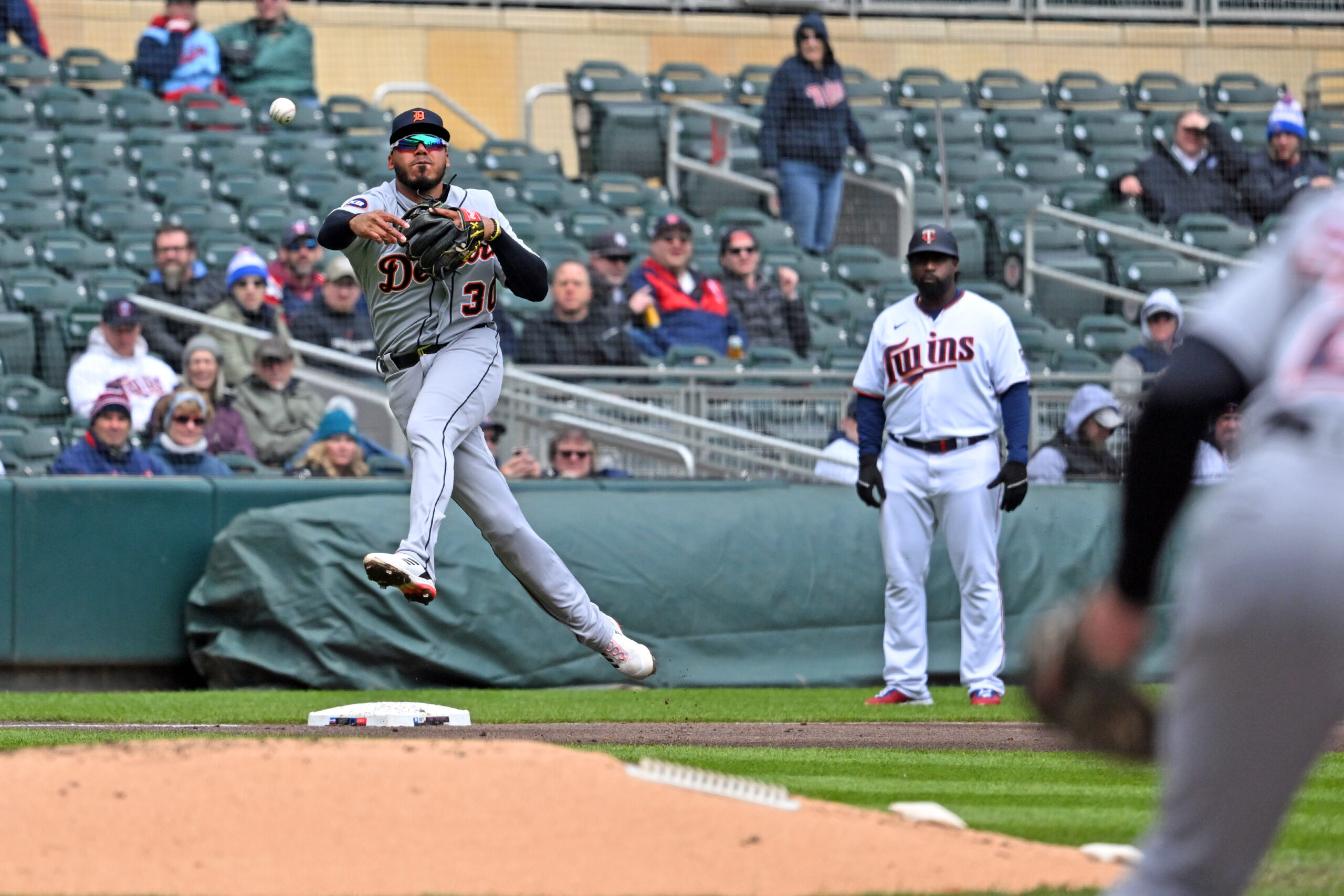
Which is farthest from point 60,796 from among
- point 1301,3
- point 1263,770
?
point 1301,3

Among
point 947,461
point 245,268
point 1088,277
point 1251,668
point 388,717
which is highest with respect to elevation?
point 1251,668

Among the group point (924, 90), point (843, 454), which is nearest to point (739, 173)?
point (924, 90)

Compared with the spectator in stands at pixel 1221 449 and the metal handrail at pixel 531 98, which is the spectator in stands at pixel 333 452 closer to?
the spectator in stands at pixel 1221 449

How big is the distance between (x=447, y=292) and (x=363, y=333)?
17.8 ft

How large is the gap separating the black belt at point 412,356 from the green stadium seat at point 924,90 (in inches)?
526

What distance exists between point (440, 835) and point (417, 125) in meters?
3.77

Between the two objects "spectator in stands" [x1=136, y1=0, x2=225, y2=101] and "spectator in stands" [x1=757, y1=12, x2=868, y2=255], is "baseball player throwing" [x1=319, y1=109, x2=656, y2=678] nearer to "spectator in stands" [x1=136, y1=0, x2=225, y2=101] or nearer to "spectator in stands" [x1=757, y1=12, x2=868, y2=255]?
"spectator in stands" [x1=757, y1=12, x2=868, y2=255]

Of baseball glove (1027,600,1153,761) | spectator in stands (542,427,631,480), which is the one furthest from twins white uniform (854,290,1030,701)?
baseball glove (1027,600,1153,761)

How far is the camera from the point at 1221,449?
11.6m

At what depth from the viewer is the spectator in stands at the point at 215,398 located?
434 inches

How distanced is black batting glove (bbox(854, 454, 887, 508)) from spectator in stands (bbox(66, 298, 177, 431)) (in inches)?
174

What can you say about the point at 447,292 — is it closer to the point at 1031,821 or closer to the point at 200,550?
the point at 1031,821

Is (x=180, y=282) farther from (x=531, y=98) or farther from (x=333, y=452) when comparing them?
(x=531, y=98)

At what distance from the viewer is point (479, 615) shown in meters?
10.3
